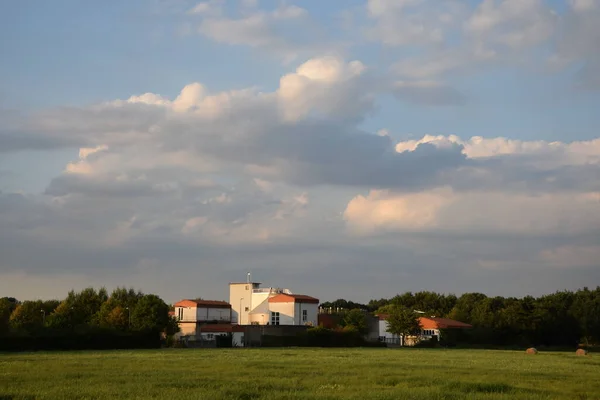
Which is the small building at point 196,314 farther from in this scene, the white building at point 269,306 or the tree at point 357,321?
the tree at point 357,321

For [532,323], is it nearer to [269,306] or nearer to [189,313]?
[269,306]

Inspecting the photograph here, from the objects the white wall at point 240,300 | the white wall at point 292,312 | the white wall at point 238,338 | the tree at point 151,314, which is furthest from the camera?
the white wall at point 240,300

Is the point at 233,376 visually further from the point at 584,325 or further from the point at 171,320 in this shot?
the point at 584,325

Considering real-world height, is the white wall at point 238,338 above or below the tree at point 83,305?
below

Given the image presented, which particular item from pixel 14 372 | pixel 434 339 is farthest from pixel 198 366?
A: pixel 434 339

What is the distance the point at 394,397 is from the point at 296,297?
81069mm

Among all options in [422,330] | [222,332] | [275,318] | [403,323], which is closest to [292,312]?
[275,318]

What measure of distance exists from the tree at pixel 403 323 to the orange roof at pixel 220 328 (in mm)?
21685

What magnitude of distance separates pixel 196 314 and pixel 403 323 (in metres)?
29.4

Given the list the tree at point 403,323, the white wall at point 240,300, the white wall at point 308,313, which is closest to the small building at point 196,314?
the white wall at point 240,300

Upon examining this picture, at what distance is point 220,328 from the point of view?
94438mm

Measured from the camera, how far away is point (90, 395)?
68.8 feet

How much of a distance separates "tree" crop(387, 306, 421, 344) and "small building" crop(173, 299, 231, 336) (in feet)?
83.2

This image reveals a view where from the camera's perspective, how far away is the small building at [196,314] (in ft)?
Result: 330
